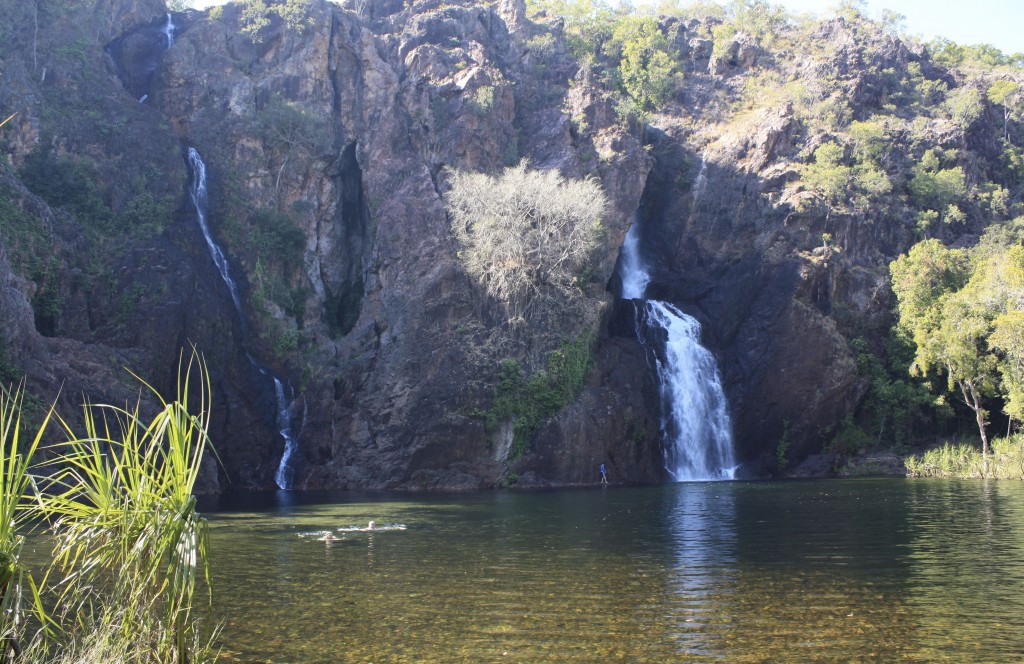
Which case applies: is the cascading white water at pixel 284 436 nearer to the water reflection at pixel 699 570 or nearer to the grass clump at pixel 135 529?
the water reflection at pixel 699 570

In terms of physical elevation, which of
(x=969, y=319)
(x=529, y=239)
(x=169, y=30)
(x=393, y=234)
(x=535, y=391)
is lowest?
(x=535, y=391)

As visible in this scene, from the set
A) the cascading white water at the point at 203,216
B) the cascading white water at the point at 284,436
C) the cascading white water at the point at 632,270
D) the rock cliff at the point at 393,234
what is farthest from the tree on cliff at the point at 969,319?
the cascading white water at the point at 203,216

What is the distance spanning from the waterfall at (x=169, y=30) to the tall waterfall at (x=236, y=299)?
960cm

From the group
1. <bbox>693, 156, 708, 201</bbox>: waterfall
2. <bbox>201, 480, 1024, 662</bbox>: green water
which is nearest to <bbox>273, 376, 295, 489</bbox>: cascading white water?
<bbox>201, 480, 1024, 662</bbox>: green water

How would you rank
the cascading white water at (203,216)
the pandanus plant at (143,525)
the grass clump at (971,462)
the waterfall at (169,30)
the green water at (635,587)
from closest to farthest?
the pandanus plant at (143,525), the green water at (635,587), the grass clump at (971,462), the cascading white water at (203,216), the waterfall at (169,30)

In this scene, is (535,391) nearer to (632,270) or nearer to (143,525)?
(632,270)

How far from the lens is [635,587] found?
13.4 metres

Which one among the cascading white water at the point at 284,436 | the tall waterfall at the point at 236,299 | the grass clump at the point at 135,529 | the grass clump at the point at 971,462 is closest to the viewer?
the grass clump at the point at 135,529

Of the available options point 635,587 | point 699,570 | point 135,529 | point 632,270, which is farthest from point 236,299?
point 135,529

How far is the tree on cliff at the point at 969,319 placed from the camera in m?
37.8

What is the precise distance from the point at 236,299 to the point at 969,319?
123ft

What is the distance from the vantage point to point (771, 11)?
7688cm

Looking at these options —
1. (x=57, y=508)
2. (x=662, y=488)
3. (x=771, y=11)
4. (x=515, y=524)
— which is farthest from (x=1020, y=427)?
(x=771, y=11)

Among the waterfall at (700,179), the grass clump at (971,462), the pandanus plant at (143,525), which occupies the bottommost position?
the grass clump at (971,462)
